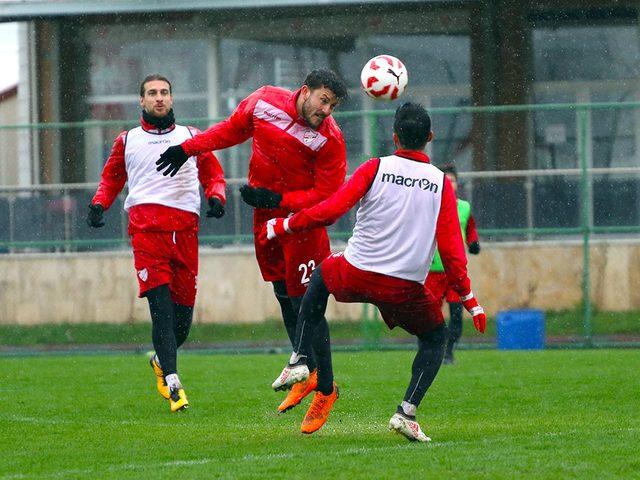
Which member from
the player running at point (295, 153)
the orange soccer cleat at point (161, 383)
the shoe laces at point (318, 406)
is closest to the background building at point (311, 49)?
the orange soccer cleat at point (161, 383)

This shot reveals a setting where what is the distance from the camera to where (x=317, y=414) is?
805 centimetres

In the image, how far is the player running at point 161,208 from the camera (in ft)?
31.5

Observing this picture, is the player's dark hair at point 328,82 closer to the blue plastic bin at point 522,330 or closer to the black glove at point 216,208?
the black glove at point 216,208

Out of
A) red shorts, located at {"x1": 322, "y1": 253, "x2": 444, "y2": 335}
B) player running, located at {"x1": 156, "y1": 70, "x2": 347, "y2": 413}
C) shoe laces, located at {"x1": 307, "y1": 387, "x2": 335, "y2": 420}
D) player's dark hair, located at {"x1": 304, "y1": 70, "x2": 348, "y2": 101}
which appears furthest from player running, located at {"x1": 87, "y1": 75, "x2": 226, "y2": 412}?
red shorts, located at {"x1": 322, "y1": 253, "x2": 444, "y2": 335}

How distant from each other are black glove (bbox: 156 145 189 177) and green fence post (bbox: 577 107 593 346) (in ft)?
28.4

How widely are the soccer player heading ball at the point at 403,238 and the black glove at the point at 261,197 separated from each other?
0.35 meters

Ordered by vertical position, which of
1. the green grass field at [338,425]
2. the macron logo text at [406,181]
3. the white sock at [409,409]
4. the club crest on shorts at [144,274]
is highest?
the macron logo text at [406,181]

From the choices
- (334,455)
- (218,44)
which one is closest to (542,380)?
(334,455)

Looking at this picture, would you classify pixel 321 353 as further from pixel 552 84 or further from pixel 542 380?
pixel 552 84

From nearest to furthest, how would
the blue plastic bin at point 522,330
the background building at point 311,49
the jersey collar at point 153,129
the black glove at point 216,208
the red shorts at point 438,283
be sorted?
the black glove at point 216,208, the jersey collar at point 153,129, the red shorts at point 438,283, the blue plastic bin at point 522,330, the background building at point 311,49

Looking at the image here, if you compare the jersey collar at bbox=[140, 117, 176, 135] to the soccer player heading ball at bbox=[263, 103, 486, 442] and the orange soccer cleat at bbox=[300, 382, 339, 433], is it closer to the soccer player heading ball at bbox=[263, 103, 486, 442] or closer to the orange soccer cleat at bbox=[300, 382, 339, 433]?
the soccer player heading ball at bbox=[263, 103, 486, 442]

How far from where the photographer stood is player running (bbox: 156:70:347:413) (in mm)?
8398

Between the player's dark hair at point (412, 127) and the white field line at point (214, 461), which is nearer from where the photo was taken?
the white field line at point (214, 461)

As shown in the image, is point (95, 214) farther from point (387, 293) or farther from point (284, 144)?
point (387, 293)
